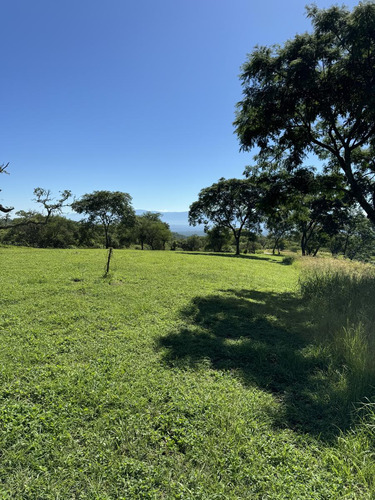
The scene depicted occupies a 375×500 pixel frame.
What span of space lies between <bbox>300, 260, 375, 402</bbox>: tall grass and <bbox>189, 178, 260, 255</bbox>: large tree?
27283 mm

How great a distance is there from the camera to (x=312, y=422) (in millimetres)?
2906

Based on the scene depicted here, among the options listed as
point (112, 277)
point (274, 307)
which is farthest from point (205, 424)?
point (112, 277)

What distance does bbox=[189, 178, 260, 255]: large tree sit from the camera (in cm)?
3597

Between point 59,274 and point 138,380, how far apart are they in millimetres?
9448

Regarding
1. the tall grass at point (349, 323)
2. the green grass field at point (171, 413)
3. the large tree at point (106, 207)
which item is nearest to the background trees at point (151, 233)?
the large tree at point (106, 207)

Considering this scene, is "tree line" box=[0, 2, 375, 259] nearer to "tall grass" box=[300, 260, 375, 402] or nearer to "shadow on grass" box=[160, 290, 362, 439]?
"tall grass" box=[300, 260, 375, 402]

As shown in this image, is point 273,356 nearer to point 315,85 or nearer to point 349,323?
point 349,323

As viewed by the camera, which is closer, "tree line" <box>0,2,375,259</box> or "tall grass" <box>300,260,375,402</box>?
"tall grass" <box>300,260,375,402</box>

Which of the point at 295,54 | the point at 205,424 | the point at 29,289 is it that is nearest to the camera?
the point at 205,424

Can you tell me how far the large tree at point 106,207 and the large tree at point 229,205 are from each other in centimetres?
1399

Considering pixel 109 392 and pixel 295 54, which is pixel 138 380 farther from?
pixel 295 54

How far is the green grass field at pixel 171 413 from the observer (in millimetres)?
2102

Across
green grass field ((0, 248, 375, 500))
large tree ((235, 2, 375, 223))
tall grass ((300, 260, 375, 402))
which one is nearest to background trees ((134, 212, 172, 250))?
large tree ((235, 2, 375, 223))

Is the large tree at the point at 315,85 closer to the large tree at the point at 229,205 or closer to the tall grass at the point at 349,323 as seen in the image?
the tall grass at the point at 349,323
